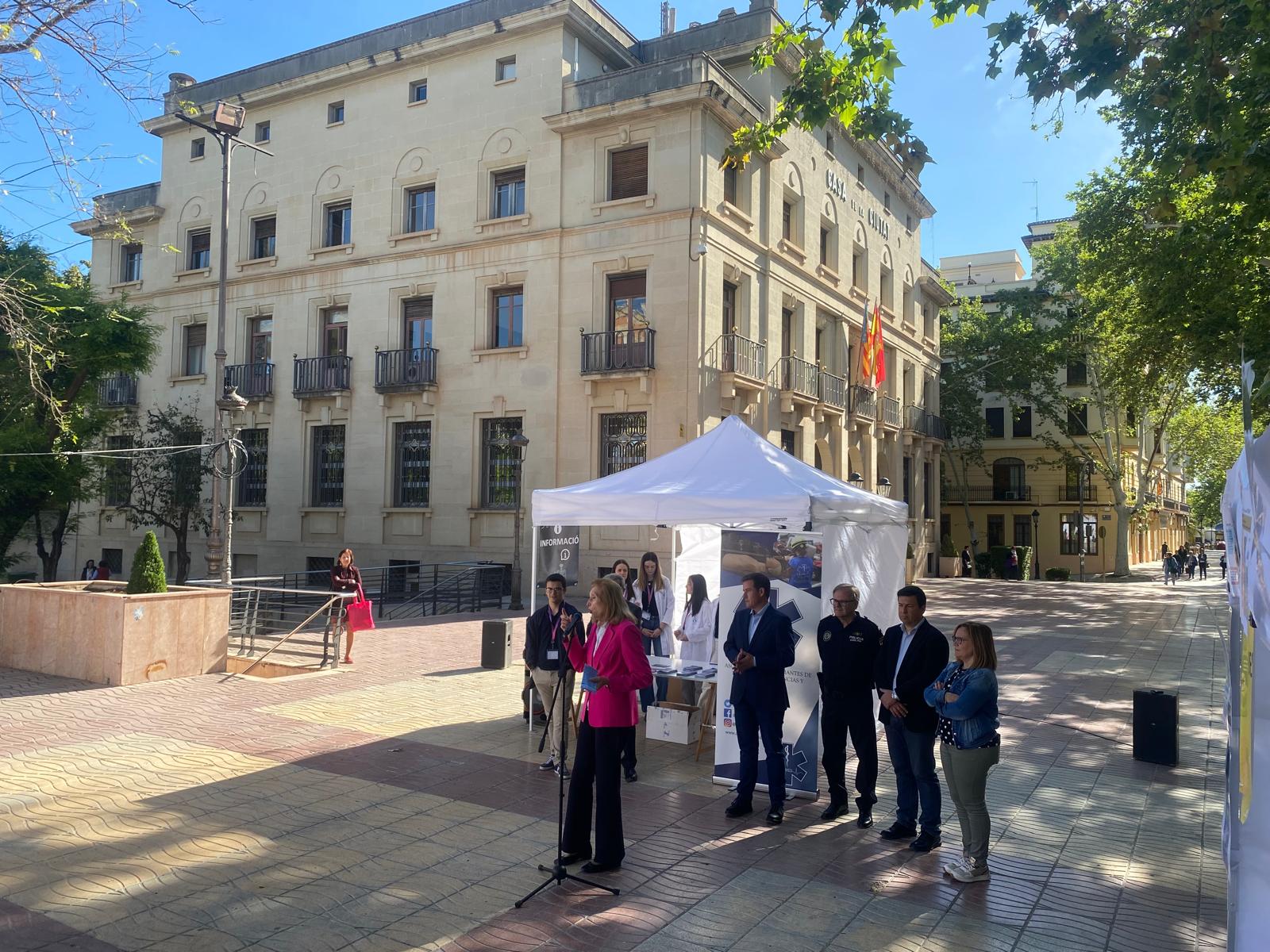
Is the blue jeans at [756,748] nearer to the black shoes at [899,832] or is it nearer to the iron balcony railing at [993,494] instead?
the black shoes at [899,832]

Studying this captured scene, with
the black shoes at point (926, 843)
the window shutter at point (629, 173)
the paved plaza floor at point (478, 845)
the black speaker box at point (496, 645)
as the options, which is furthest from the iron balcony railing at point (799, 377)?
the black shoes at point (926, 843)

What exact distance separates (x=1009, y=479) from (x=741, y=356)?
3448 centimetres

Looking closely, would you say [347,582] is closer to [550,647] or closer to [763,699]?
[550,647]

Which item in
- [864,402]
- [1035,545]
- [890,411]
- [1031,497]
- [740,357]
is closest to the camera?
[740,357]

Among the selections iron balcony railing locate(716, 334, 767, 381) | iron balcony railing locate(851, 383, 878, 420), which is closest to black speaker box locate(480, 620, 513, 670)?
iron balcony railing locate(716, 334, 767, 381)

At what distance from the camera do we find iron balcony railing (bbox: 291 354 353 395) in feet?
91.5

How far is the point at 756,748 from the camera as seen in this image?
708 centimetres

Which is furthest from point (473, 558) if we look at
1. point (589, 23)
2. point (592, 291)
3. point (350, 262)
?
point (589, 23)

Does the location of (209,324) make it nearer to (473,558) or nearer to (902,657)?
(473,558)

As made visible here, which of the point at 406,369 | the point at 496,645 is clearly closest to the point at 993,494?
the point at 406,369

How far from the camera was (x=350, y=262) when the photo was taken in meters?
28.1

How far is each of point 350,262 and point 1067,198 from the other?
22698 mm

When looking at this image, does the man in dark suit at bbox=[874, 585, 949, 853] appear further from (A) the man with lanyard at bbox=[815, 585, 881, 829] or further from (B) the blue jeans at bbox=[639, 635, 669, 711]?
(B) the blue jeans at bbox=[639, 635, 669, 711]

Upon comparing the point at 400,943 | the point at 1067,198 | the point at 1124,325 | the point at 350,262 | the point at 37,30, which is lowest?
the point at 400,943
